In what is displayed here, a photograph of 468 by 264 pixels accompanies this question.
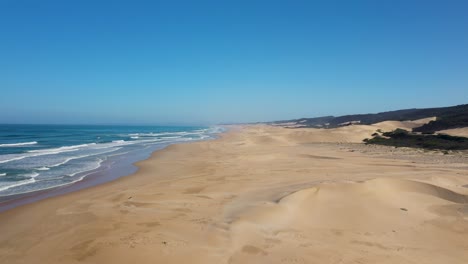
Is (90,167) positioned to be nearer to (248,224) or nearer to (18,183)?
(18,183)

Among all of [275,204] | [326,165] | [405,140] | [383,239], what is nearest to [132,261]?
[275,204]

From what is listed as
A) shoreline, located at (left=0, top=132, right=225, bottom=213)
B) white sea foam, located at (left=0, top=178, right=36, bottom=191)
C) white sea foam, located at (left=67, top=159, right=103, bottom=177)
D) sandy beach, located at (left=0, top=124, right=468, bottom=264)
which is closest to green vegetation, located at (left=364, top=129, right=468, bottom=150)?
sandy beach, located at (left=0, top=124, right=468, bottom=264)

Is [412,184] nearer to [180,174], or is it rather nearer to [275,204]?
[275,204]

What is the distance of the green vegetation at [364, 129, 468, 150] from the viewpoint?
2680 cm

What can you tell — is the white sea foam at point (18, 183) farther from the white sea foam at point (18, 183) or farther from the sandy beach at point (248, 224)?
the sandy beach at point (248, 224)

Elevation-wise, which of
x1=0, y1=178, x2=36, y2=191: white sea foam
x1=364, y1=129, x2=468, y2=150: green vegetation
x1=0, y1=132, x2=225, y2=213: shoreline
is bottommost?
x1=0, y1=132, x2=225, y2=213: shoreline

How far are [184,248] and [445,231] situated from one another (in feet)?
21.5

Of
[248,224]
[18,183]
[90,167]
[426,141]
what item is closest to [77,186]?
[18,183]

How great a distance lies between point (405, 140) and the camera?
3253cm

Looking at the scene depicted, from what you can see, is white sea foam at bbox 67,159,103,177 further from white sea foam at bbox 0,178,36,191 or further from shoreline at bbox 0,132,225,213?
white sea foam at bbox 0,178,36,191

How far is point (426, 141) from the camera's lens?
97.3 ft

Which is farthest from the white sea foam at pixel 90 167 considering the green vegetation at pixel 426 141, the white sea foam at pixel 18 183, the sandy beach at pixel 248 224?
the green vegetation at pixel 426 141

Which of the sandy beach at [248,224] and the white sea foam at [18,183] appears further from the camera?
the white sea foam at [18,183]

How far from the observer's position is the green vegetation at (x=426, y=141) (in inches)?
1055
